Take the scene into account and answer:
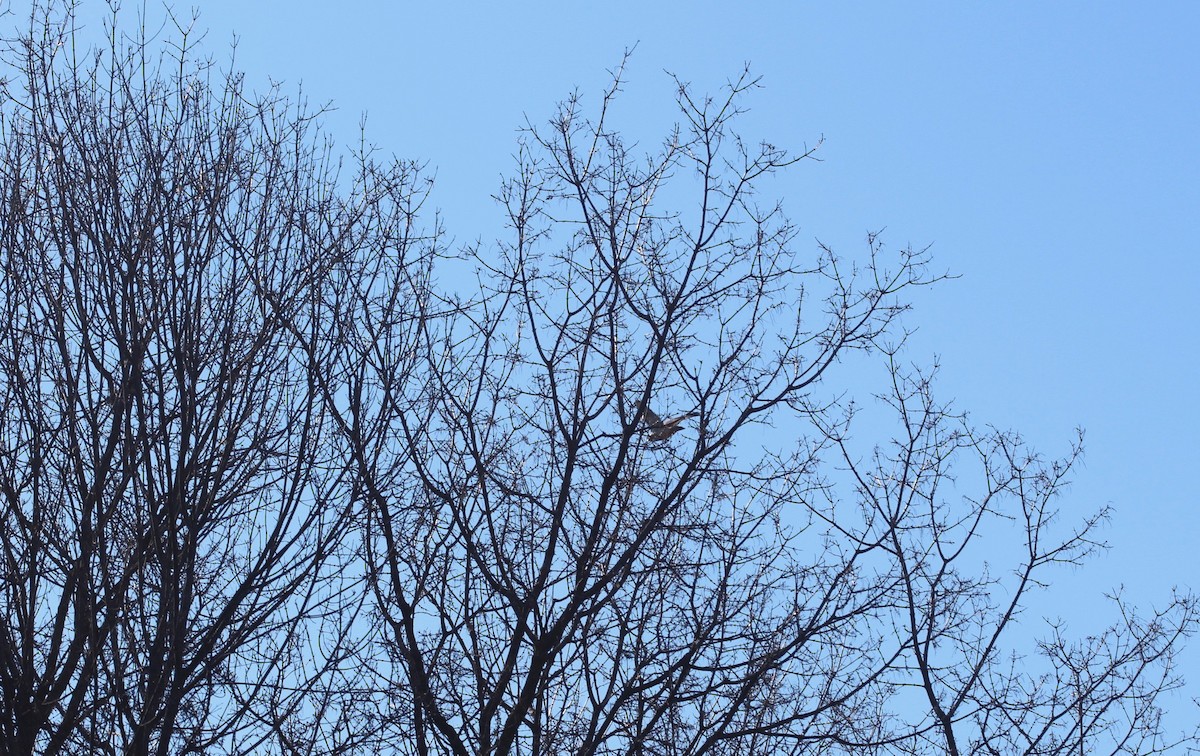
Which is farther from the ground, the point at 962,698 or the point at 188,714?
the point at 962,698

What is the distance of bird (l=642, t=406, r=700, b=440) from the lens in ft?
24.4

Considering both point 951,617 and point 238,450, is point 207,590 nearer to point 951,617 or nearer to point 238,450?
point 238,450

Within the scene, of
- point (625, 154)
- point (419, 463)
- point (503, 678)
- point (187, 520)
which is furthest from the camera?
point (625, 154)

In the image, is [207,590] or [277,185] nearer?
[207,590]

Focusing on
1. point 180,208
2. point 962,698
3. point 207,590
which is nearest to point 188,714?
point 207,590

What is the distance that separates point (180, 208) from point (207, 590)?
183 centimetres

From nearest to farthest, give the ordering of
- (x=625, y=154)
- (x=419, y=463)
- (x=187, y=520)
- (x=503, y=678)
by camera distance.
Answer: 1. (x=187, y=520)
2. (x=503, y=678)
3. (x=419, y=463)
4. (x=625, y=154)

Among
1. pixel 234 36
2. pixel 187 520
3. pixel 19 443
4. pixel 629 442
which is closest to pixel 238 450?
pixel 187 520

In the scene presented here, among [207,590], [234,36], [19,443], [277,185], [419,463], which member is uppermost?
[234,36]

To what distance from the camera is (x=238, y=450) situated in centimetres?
666

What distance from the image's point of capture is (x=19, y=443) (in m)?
6.44

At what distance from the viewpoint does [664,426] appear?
745 cm

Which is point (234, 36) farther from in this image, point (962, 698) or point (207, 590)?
point (962, 698)

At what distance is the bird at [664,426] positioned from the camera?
7445mm
